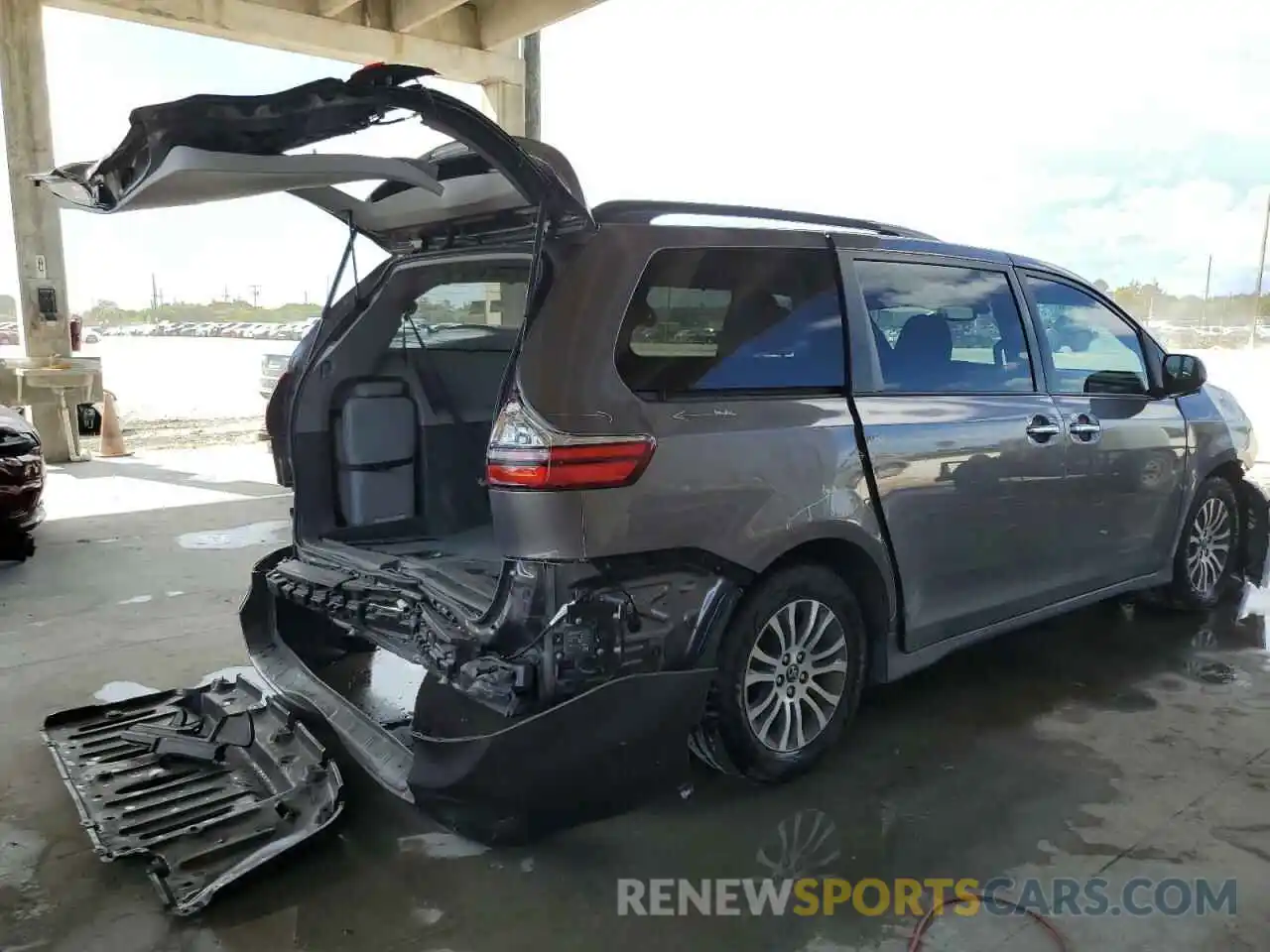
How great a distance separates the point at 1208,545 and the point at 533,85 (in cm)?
903

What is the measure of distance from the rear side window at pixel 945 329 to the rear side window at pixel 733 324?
22 centimetres

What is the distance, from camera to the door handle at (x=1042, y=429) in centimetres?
347

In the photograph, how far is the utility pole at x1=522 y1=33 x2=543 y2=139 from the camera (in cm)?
1104

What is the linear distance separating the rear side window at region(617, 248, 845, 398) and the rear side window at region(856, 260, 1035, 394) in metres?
→ 0.22

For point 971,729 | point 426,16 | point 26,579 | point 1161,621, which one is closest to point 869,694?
point 971,729

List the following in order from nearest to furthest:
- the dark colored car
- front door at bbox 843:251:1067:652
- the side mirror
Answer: front door at bbox 843:251:1067:652, the side mirror, the dark colored car

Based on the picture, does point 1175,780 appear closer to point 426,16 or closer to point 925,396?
point 925,396

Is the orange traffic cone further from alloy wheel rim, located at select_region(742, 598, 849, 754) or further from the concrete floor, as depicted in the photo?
alloy wheel rim, located at select_region(742, 598, 849, 754)

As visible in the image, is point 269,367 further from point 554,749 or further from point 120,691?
point 554,749

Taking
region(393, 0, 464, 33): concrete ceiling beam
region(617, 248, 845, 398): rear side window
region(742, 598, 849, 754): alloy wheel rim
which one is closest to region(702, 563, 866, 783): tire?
region(742, 598, 849, 754): alloy wheel rim

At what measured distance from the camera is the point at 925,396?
319 cm

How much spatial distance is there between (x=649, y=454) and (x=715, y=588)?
1.42ft

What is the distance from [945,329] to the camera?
3373mm

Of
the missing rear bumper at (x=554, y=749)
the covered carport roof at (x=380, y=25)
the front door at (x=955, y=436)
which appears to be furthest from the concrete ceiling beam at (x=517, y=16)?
the missing rear bumper at (x=554, y=749)
